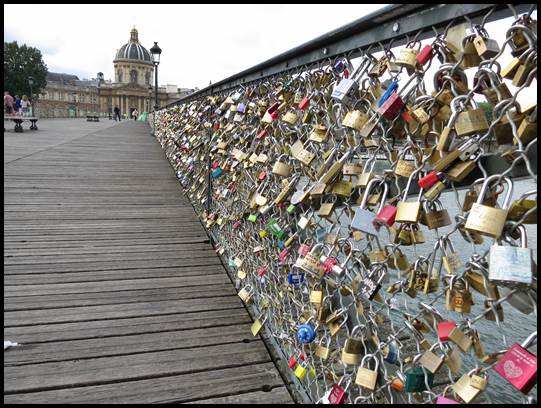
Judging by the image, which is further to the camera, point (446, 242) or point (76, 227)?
point (76, 227)

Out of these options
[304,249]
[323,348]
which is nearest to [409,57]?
[304,249]

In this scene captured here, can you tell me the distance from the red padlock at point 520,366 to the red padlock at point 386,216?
41 cm

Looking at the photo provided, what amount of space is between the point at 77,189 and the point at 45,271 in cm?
302

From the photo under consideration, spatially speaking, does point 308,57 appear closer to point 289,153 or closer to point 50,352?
point 289,153

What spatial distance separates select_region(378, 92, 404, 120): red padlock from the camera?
1.14 meters

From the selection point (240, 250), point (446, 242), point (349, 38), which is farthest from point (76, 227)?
point (446, 242)

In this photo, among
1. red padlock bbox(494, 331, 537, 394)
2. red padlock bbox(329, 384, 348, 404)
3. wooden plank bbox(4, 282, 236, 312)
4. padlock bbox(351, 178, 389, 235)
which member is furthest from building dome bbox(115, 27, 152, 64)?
red padlock bbox(494, 331, 537, 394)

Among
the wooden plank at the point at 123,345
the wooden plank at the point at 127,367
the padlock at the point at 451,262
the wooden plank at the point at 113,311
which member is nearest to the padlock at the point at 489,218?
the padlock at the point at 451,262

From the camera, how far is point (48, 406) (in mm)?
1856

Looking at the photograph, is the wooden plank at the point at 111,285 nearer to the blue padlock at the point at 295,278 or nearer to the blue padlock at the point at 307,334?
the blue padlock at the point at 295,278

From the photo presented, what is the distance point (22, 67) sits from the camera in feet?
208

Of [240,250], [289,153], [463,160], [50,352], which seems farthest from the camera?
[240,250]

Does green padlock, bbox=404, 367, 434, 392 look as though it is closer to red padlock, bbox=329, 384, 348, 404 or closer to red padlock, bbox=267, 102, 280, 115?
red padlock, bbox=329, 384, 348, 404

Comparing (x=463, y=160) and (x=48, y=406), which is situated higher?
(x=463, y=160)
